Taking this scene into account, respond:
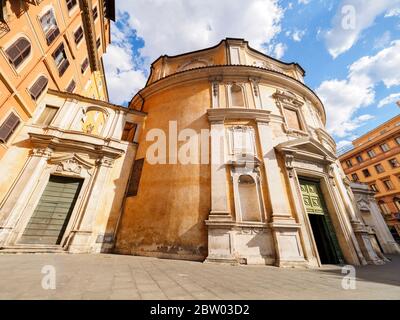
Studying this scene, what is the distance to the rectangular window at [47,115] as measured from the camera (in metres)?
10.4

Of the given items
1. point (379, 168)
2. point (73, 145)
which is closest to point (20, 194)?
point (73, 145)

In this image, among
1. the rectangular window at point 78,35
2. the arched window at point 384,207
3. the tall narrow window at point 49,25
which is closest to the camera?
the tall narrow window at point 49,25

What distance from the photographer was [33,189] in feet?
28.5

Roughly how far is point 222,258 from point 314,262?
3568 millimetres

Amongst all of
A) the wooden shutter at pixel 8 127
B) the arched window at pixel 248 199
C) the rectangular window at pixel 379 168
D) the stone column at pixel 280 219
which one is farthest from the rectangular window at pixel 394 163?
the wooden shutter at pixel 8 127

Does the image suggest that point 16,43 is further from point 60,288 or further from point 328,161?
point 328,161

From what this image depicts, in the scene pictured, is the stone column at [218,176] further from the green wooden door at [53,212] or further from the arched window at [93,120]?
the arched window at [93,120]

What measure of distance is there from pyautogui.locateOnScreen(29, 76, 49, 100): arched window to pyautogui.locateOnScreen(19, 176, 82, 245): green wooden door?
4520mm

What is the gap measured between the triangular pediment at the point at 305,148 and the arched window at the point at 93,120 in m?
11.0

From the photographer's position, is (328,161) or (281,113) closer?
(328,161)

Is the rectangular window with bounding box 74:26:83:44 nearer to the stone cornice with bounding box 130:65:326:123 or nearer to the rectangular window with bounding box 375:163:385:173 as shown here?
the stone cornice with bounding box 130:65:326:123

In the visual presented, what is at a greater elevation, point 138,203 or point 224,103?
point 224,103
